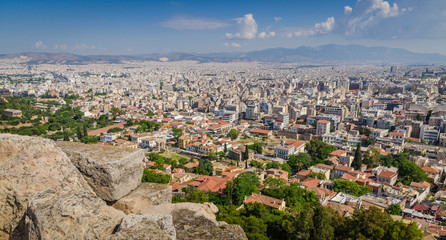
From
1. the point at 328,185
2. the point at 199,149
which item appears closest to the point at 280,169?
the point at 328,185

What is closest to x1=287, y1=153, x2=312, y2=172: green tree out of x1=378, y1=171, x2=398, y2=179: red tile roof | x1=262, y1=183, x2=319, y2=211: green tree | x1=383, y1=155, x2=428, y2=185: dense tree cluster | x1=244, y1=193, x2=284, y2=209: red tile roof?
x1=378, y1=171, x2=398, y2=179: red tile roof

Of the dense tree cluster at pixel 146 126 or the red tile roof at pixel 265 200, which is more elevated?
the red tile roof at pixel 265 200

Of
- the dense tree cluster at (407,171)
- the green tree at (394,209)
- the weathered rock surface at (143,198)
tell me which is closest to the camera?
the weathered rock surface at (143,198)

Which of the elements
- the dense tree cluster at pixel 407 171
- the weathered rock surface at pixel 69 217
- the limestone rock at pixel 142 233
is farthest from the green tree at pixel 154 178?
the dense tree cluster at pixel 407 171

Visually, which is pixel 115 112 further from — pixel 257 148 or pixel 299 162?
pixel 299 162

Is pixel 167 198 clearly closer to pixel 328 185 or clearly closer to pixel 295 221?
pixel 295 221

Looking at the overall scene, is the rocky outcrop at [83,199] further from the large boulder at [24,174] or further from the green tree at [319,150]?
the green tree at [319,150]

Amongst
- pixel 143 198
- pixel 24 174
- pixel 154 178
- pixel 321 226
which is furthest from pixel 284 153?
pixel 24 174

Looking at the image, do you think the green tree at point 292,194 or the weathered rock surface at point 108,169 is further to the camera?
the green tree at point 292,194
